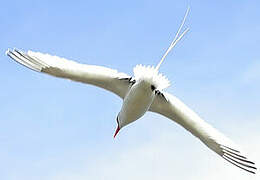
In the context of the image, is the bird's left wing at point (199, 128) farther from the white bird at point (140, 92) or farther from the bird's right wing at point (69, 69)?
the bird's right wing at point (69, 69)

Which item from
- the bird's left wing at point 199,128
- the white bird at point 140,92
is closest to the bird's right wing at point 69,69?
the white bird at point 140,92

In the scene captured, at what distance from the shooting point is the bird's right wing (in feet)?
48.9

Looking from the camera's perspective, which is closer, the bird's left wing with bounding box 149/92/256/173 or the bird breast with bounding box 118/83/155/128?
the bird breast with bounding box 118/83/155/128

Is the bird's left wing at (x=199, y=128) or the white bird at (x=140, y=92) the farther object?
the bird's left wing at (x=199, y=128)

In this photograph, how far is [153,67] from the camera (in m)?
14.1

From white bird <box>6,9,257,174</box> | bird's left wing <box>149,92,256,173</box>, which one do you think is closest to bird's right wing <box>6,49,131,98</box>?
white bird <box>6,9,257,174</box>

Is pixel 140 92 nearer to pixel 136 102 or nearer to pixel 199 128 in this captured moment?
pixel 136 102

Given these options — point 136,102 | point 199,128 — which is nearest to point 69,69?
point 136,102

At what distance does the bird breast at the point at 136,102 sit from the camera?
46.5 feet

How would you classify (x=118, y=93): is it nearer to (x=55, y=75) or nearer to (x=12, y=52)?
(x=55, y=75)

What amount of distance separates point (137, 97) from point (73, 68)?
1.63 meters

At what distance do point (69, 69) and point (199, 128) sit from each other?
3486 millimetres

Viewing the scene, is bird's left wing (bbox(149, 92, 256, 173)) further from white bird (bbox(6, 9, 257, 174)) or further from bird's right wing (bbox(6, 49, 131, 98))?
bird's right wing (bbox(6, 49, 131, 98))

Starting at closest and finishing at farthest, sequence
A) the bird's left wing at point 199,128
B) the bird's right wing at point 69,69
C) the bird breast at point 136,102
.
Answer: the bird breast at point 136,102 → the bird's right wing at point 69,69 → the bird's left wing at point 199,128
